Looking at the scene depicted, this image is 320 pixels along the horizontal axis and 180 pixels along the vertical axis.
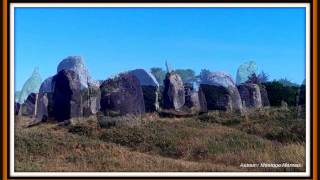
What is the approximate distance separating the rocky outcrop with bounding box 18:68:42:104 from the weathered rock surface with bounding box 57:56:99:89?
0.31 m

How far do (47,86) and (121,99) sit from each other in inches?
42.3

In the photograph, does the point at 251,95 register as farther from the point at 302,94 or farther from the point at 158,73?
the point at 158,73

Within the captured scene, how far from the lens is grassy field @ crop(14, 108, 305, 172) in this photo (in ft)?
41.5

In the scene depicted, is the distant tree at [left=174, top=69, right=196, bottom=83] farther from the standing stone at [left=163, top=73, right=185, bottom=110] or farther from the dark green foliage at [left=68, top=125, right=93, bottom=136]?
the dark green foliage at [left=68, top=125, right=93, bottom=136]

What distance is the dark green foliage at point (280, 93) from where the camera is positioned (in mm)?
12656

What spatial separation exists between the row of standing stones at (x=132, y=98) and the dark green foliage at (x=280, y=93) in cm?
9

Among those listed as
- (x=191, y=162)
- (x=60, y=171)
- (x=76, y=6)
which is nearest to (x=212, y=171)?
(x=191, y=162)

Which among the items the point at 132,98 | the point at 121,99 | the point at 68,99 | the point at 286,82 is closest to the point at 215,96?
the point at 286,82

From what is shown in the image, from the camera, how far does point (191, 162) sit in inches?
501

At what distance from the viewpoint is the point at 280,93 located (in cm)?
1277

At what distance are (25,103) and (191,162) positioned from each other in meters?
2.50

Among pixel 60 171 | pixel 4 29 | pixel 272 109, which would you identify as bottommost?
pixel 60 171

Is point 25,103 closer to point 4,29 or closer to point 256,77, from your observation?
point 4,29

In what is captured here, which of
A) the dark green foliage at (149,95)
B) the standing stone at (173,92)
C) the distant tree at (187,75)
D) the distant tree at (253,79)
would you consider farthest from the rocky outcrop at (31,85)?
the distant tree at (253,79)
